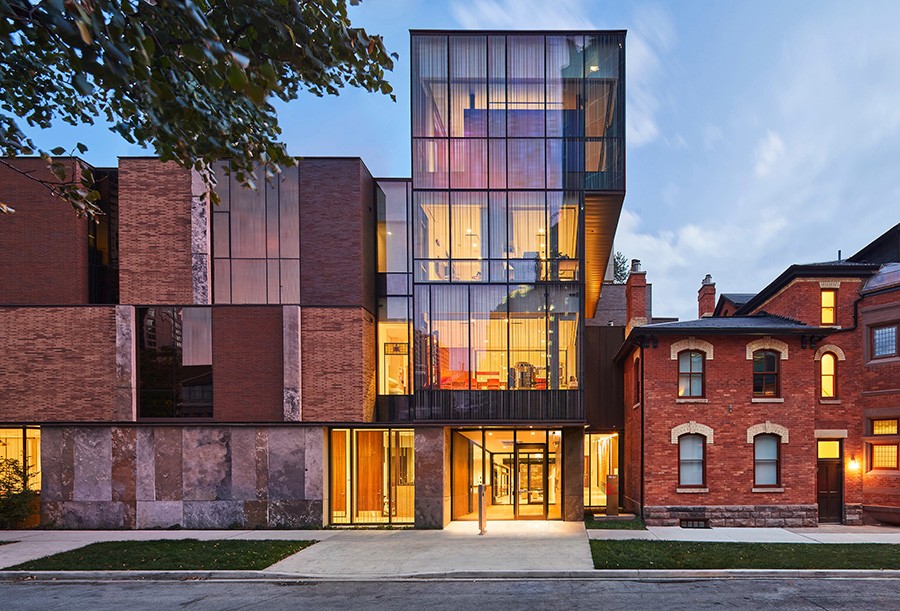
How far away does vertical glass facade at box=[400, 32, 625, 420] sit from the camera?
1980 centimetres

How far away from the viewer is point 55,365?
1953 cm

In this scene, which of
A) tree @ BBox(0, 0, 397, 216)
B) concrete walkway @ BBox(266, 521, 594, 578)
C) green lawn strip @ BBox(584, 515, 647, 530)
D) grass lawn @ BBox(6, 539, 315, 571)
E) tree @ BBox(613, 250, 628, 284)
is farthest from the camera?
tree @ BBox(613, 250, 628, 284)

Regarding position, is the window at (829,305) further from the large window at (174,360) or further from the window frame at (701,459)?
the large window at (174,360)

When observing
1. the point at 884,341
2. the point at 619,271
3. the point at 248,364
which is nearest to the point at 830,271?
the point at 884,341

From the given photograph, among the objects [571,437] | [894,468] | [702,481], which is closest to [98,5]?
[571,437]

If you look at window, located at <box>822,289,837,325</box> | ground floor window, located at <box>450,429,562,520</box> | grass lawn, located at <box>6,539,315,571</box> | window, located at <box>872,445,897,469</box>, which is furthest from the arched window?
grass lawn, located at <box>6,539,315,571</box>

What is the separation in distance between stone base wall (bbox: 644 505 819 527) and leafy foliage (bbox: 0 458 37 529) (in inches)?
805

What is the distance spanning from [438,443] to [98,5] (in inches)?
655

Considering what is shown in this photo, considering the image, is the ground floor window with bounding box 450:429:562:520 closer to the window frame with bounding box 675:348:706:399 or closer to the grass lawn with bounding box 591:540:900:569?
the window frame with bounding box 675:348:706:399

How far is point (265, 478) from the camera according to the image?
19234 millimetres

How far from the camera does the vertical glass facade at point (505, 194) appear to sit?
779 inches

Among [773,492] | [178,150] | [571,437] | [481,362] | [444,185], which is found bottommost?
[773,492]

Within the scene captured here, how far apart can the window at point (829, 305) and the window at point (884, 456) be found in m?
4.73

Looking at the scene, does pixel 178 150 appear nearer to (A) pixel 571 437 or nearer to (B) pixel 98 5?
(B) pixel 98 5
